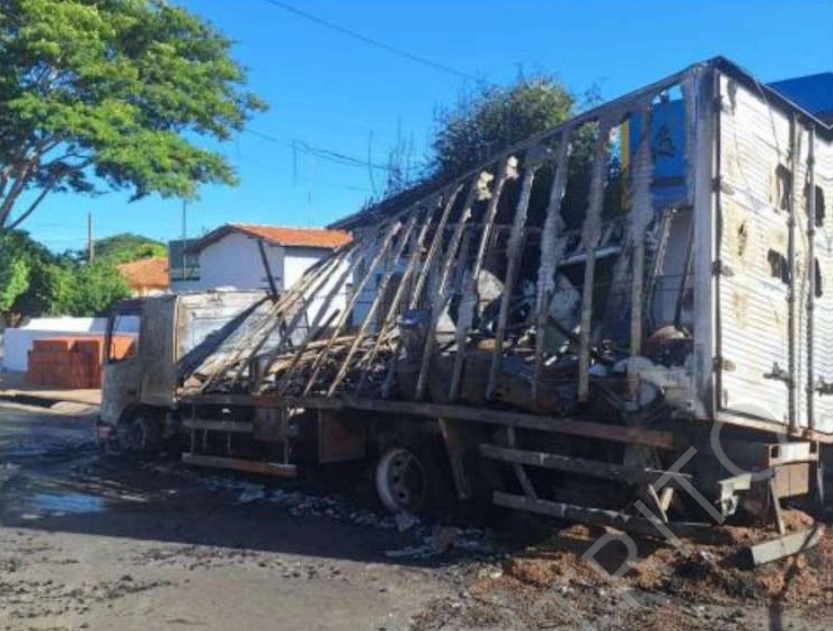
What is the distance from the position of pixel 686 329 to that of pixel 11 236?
80.0 feet

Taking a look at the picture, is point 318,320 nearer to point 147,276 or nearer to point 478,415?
point 478,415

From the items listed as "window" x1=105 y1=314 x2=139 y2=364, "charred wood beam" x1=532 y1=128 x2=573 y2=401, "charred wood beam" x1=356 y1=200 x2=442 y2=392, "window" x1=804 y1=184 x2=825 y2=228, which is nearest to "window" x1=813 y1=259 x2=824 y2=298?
"window" x1=804 y1=184 x2=825 y2=228

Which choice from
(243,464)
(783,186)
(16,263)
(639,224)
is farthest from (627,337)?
(16,263)

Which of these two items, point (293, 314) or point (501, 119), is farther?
point (501, 119)

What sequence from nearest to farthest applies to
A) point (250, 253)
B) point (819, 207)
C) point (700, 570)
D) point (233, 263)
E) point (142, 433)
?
point (700, 570)
point (819, 207)
point (142, 433)
point (250, 253)
point (233, 263)

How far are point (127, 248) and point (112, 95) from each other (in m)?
45.9

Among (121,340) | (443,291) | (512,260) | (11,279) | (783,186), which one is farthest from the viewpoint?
(11,279)

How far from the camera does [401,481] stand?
8641 mm

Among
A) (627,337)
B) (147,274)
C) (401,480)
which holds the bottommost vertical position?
(401,480)

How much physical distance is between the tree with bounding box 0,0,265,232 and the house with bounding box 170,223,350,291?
6904 mm

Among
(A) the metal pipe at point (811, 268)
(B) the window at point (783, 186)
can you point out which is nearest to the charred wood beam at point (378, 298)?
(B) the window at point (783, 186)

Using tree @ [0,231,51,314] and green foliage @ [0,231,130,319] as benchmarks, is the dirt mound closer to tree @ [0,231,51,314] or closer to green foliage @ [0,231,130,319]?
tree @ [0,231,51,314]

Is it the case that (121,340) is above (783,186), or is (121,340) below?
below

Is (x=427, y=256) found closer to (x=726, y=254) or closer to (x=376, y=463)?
(x=376, y=463)
